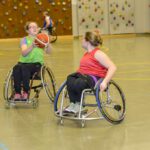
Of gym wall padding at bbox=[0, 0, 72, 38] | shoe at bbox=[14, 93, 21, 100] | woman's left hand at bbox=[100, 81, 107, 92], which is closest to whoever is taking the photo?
woman's left hand at bbox=[100, 81, 107, 92]

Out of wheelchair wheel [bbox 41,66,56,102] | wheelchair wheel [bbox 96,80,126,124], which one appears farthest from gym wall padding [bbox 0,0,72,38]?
wheelchair wheel [bbox 96,80,126,124]

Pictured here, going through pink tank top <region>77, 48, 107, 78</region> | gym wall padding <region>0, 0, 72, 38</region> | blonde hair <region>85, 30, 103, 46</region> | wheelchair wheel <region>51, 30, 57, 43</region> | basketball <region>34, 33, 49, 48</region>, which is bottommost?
wheelchair wheel <region>51, 30, 57, 43</region>

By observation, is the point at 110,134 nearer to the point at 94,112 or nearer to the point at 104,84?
the point at 104,84

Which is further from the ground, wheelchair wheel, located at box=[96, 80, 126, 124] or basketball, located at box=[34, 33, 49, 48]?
basketball, located at box=[34, 33, 49, 48]

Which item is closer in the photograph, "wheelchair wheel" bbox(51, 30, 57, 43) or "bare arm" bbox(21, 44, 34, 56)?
"bare arm" bbox(21, 44, 34, 56)

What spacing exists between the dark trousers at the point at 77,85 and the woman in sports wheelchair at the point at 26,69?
2.90ft

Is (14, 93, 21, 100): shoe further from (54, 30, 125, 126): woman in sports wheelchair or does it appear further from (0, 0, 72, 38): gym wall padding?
(0, 0, 72, 38): gym wall padding

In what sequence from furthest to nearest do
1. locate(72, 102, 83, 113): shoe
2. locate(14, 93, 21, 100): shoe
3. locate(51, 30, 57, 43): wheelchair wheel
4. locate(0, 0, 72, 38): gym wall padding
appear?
1. locate(0, 0, 72, 38): gym wall padding
2. locate(51, 30, 57, 43): wheelchair wheel
3. locate(14, 93, 21, 100): shoe
4. locate(72, 102, 83, 113): shoe

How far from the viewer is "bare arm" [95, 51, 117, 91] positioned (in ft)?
16.6

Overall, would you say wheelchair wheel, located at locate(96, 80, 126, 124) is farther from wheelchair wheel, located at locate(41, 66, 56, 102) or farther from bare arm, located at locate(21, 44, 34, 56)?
bare arm, located at locate(21, 44, 34, 56)

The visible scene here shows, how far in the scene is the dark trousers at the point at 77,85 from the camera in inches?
205

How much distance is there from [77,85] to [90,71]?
0.26 metres

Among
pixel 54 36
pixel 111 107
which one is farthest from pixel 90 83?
pixel 54 36

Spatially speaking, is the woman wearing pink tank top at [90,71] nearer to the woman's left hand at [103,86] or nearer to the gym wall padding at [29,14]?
the woman's left hand at [103,86]
